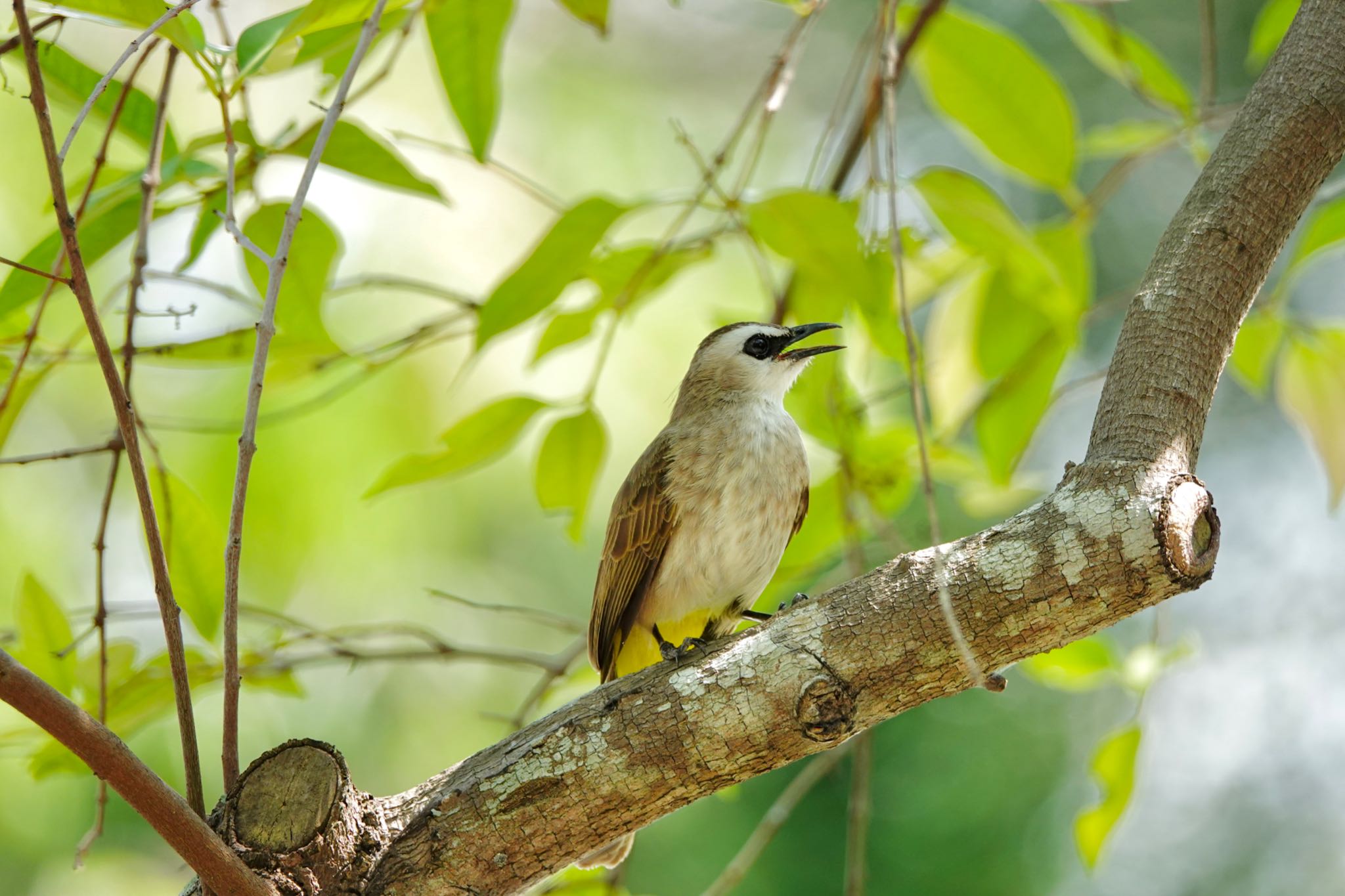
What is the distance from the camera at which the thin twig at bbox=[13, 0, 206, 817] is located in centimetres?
160

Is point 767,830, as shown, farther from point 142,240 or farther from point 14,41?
point 14,41

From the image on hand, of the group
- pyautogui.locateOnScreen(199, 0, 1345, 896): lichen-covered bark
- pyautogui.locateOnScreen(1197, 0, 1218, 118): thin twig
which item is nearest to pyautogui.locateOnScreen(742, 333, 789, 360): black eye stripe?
pyautogui.locateOnScreen(1197, 0, 1218, 118): thin twig

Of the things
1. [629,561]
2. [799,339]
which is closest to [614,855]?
[629,561]

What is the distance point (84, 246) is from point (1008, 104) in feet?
6.27

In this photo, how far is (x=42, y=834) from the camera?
4938mm

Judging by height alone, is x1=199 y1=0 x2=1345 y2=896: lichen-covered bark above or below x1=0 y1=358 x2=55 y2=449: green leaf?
Answer: below

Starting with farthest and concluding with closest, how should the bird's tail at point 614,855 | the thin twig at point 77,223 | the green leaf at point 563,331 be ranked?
the green leaf at point 563,331 < the bird's tail at point 614,855 < the thin twig at point 77,223

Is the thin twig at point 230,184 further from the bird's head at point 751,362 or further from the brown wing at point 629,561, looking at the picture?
the bird's head at point 751,362

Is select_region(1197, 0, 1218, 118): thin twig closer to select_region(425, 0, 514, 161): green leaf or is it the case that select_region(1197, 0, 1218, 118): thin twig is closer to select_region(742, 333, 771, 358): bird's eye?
select_region(742, 333, 771, 358): bird's eye

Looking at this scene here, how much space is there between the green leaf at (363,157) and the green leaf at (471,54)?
0.16m

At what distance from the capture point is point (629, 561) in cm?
301

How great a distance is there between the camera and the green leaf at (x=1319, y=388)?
278 cm

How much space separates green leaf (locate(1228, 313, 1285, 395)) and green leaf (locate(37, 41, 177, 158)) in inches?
97.5

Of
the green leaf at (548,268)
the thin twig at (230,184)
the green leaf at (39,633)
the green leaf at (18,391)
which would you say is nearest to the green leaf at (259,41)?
the thin twig at (230,184)
